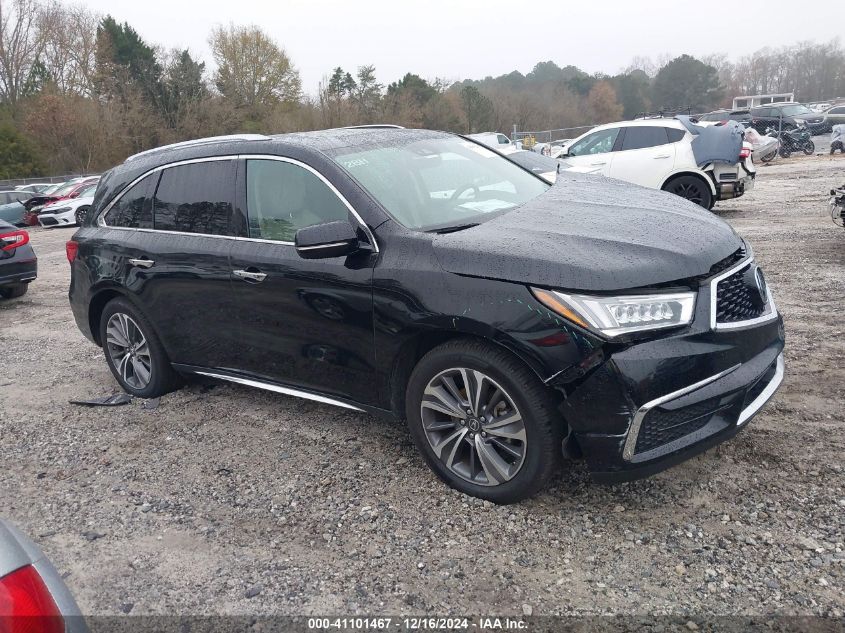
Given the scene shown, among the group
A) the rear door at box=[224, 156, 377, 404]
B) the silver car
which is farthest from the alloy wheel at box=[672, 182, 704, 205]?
the silver car

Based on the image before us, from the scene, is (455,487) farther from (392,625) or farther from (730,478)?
(730,478)

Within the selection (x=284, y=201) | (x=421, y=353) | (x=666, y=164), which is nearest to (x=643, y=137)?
(x=666, y=164)

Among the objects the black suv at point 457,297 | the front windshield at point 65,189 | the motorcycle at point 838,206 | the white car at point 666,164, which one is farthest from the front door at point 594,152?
the front windshield at point 65,189

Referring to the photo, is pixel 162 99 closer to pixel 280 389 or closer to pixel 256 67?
pixel 256 67

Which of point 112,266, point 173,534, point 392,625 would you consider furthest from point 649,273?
point 112,266

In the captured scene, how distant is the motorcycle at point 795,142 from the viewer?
25.6 meters

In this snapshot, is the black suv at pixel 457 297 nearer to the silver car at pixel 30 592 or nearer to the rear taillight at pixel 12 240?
the silver car at pixel 30 592

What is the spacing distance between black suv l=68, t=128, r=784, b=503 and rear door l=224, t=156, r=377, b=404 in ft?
0.04

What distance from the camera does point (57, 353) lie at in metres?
6.89

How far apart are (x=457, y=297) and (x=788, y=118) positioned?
29.9m

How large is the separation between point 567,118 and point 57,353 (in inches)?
2273

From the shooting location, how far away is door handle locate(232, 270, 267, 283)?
408 centimetres

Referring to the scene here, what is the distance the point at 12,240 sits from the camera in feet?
30.8

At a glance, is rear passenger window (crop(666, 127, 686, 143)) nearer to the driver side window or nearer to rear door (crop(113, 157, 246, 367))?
the driver side window
